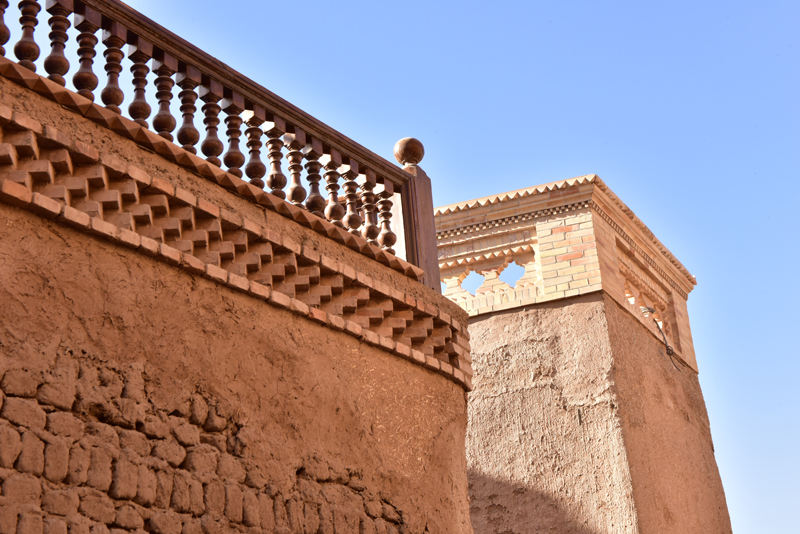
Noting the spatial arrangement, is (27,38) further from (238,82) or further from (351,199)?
(351,199)

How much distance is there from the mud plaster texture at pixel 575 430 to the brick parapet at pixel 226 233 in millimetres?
2842

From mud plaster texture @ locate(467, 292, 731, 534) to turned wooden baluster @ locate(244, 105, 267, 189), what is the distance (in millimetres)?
4384

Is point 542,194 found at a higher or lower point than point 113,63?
higher

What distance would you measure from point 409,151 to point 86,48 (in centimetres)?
218

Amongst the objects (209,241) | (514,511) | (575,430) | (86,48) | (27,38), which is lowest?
(514,511)

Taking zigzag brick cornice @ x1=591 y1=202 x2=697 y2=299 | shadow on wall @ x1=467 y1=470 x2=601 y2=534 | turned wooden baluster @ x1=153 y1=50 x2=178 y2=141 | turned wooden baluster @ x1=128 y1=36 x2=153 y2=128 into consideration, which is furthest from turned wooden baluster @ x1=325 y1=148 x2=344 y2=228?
zigzag brick cornice @ x1=591 y1=202 x2=697 y2=299

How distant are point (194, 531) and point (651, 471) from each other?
5209mm

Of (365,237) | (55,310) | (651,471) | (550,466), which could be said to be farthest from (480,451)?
(55,310)

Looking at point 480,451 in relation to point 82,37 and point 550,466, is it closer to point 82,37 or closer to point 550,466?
point 550,466

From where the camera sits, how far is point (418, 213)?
5.06 m

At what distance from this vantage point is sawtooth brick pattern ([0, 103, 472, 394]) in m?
3.10

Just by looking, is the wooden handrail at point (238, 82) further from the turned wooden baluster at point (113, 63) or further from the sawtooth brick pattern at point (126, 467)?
the sawtooth brick pattern at point (126, 467)

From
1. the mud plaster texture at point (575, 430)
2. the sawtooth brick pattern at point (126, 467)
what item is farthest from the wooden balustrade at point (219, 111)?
the mud plaster texture at point (575, 430)

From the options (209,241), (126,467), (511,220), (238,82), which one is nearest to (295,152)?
(238,82)
